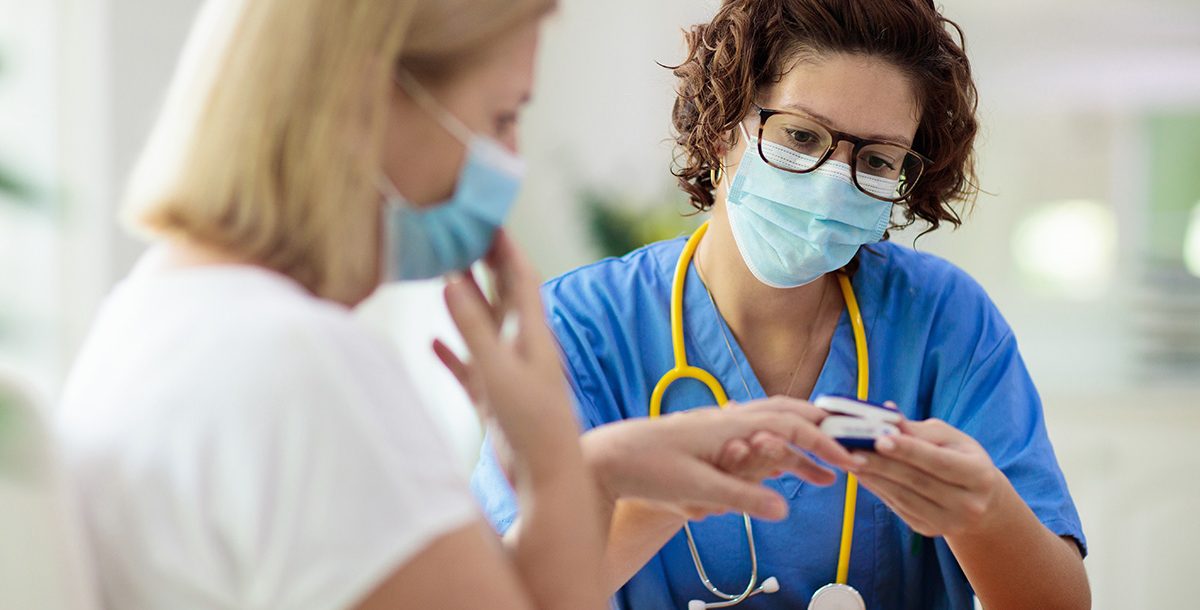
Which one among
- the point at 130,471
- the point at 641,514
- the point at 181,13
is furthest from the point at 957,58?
the point at 181,13

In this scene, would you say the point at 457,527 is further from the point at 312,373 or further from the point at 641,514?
the point at 641,514

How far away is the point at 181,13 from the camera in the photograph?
2490 mm

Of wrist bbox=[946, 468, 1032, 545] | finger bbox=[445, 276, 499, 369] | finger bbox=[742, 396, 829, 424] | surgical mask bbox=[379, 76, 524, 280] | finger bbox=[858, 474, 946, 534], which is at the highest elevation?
surgical mask bbox=[379, 76, 524, 280]

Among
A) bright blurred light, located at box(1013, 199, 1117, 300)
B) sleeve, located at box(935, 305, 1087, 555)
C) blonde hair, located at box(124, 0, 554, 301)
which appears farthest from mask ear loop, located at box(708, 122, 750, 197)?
bright blurred light, located at box(1013, 199, 1117, 300)

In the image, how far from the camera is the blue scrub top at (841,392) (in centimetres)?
144

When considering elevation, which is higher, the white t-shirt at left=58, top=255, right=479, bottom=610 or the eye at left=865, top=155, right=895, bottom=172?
the eye at left=865, top=155, right=895, bottom=172

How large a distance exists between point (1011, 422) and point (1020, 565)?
202 mm

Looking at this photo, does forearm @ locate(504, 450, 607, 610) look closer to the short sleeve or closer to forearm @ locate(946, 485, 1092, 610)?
forearm @ locate(946, 485, 1092, 610)

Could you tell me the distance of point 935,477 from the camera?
1.16 metres

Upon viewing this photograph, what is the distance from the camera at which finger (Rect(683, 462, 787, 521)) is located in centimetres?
101

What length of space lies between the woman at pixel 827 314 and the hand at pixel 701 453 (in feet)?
0.86

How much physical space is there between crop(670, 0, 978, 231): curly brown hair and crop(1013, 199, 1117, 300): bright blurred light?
2429 mm

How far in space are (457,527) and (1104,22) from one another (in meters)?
3.51

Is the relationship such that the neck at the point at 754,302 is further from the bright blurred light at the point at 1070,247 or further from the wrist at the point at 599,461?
the bright blurred light at the point at 1070,247
